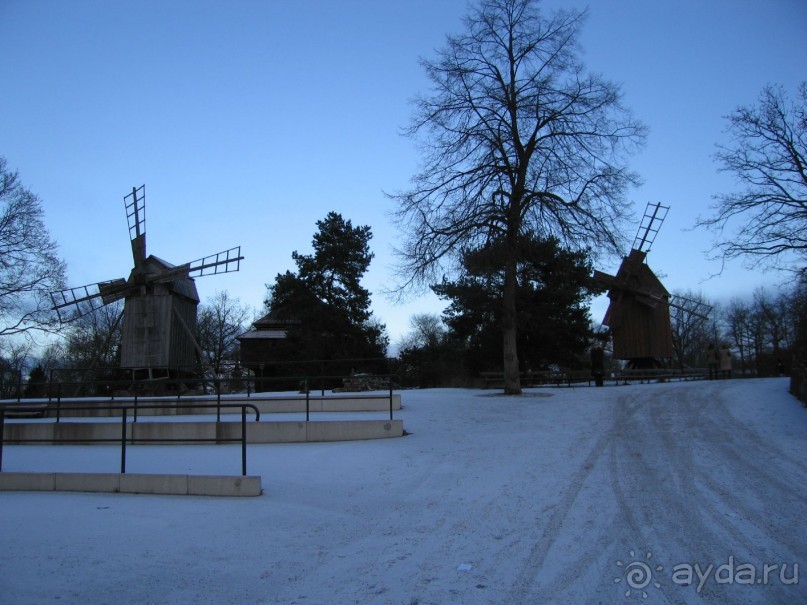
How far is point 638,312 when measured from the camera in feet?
118

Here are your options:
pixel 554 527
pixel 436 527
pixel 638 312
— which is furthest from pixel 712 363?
pixel 436 527

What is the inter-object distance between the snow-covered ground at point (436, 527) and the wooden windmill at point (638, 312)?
1005 inches

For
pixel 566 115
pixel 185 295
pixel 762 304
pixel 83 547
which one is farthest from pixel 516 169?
pixel 762 304

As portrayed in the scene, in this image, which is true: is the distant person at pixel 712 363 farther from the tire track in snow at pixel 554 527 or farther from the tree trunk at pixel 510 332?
the tire track in snow at pixel 554 527

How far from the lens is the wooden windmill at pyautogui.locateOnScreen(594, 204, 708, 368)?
1396 inches

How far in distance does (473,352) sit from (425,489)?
28.1 m

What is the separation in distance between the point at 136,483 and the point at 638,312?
33747 mm

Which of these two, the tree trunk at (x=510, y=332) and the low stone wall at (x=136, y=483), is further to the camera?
the tree trunk at (x=510, y=332)

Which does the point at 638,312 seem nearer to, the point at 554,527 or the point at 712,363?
the point at 712,363

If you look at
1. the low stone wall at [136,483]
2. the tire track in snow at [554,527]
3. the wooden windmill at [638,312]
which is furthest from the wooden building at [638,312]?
the low stone wall at [136,483]

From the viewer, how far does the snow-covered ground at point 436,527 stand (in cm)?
478

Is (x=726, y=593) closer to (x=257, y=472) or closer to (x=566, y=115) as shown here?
(x=257, y=472)

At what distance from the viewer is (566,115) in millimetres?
21109

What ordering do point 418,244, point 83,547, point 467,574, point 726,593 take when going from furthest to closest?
point 418,244, point 83,547, point 467,574, point 726,593
